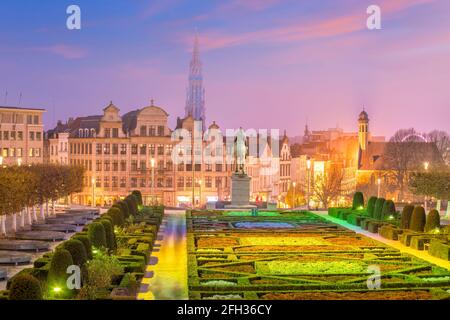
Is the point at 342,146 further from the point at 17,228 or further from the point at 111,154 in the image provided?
the point at 17,228

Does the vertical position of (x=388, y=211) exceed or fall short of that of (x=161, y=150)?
it falls short

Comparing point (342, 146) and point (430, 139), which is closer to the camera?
point (430, 139)

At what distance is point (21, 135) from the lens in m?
113

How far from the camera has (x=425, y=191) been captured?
5638 centimetres

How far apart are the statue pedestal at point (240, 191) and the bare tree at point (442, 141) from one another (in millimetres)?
47610

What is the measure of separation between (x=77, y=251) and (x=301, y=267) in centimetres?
931

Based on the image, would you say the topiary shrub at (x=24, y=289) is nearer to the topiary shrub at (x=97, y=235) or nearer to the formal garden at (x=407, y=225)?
the topiary shrub at (x=97, y=235)

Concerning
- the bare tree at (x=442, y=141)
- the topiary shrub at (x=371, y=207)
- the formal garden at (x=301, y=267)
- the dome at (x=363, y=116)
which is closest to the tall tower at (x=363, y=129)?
the dome at (x=363, y=116)

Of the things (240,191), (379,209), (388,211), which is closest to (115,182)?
(240,191)

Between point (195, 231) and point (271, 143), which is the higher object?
point (271, 143)

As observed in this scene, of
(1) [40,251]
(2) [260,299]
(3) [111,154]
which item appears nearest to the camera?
(2) [260,299]

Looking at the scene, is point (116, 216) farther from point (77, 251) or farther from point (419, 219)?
point (77, 251)
